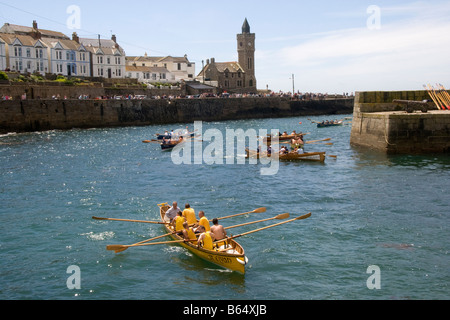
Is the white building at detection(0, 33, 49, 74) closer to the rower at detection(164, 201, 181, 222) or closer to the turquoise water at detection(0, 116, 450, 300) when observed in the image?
the turquoise water at detection(0, 116, 450, 300)

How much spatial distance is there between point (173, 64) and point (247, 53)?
1959 cm

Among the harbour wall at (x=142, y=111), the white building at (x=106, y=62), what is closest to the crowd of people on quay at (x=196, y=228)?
the harbour wall at (x=142, y=111)

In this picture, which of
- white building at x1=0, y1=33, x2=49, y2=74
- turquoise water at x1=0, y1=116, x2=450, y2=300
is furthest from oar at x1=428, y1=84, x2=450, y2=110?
white building at x1=0, y1=33, x2=49, y2=74

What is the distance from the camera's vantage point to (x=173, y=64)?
111m

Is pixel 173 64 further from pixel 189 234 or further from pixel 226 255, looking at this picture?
pixel 226 255

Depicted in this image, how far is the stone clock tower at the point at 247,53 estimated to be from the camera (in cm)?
11644

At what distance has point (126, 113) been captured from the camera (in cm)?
6762

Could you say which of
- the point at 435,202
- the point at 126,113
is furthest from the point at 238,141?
the point at 435,202

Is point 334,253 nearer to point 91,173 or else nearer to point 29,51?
point 91,173

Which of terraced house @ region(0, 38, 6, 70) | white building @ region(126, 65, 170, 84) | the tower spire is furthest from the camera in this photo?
the tower spire

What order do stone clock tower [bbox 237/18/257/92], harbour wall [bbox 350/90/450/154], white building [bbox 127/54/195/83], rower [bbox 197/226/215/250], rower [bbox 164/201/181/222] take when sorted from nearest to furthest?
1. rower [bbox 197/226/215/250]
2. rower [bbox 164/201/181/222]
3. harbour wall [bbox 350/90/450/154]
4. white building [bbox 127/54/195/83]
5. stone clock tower [bbox 237/18/257/92]

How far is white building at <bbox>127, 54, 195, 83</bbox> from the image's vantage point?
108 m

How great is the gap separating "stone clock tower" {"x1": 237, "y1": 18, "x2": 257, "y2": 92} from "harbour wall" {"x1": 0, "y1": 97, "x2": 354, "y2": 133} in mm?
27043

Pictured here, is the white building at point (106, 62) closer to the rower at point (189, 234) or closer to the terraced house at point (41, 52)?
the terraced house at point (41, 52)
